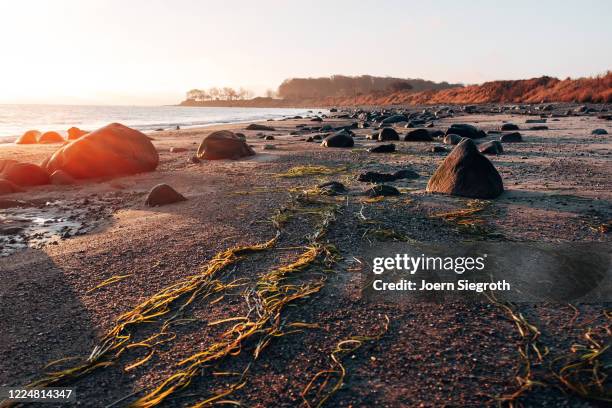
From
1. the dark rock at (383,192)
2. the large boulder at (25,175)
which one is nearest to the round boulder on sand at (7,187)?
the large boulder at (25,175)

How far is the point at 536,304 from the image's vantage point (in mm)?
2621

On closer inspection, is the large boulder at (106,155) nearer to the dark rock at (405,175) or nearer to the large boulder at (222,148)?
the large boulder at (222,148)

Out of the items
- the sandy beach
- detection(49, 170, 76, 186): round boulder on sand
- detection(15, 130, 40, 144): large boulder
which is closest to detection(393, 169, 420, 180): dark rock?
the sandy beach

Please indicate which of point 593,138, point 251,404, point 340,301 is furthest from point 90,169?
point 593,138

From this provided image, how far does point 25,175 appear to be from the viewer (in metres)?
7.14

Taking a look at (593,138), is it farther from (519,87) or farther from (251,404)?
(519,87)

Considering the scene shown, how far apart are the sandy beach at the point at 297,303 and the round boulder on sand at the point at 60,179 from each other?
529 millimetres

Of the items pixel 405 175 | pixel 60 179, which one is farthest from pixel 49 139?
pixel 405 175

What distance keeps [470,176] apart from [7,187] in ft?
22.4

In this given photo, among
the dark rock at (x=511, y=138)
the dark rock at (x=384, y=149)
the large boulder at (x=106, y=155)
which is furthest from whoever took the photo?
the dark rock at (x=511, y=138)

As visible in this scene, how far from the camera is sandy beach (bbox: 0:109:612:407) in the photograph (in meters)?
2.01

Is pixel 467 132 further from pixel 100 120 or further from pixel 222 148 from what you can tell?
pixel 100 120

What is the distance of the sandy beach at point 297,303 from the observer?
2010 mm

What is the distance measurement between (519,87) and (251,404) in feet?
166
